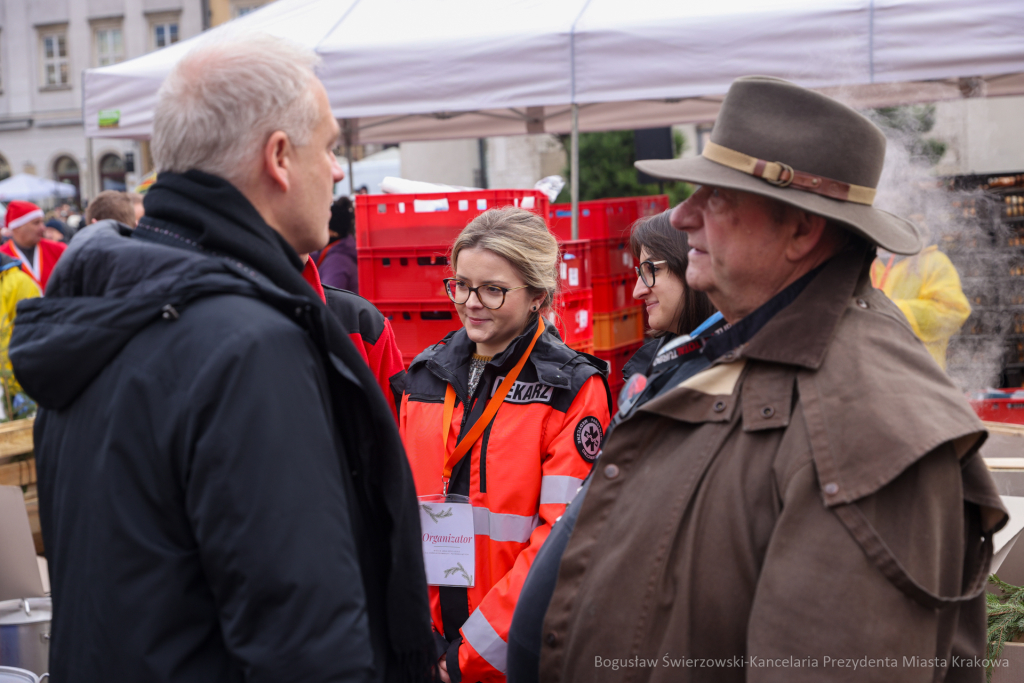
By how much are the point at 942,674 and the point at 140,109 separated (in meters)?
5.82

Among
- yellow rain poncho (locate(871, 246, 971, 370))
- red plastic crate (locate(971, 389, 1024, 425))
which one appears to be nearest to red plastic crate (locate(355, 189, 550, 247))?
yellow rain poncho (locate(871, 246, 971, 370))

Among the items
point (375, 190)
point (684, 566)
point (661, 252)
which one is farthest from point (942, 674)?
point (375, 190)

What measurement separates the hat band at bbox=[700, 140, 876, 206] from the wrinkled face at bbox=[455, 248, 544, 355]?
105cm

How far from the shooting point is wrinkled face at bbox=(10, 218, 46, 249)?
7.59 meters

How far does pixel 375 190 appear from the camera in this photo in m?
16.4

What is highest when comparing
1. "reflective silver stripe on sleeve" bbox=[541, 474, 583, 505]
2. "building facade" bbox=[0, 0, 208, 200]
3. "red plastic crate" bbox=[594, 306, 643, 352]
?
"building facade" bbox=[0, 0, 208, 200]

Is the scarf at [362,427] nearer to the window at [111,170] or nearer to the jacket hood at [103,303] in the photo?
the jacket hood at [103,303]

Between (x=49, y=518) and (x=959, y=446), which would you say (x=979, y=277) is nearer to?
(x=959, y=446)

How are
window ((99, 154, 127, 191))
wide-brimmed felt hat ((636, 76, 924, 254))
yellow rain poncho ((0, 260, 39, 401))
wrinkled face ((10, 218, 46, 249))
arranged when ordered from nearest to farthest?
wide-brimmed felt hat ((636, 76, 924, 254))
yellow rain poncho ((0, 260, 39, 401))
wrinkled face ((10, 218, 46, 249))
window ((99, 154, 127, 191))

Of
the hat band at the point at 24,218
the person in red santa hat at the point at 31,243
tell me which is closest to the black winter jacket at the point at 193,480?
the person in red santa hat at the point at 31,243

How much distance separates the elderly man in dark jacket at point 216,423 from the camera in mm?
1173

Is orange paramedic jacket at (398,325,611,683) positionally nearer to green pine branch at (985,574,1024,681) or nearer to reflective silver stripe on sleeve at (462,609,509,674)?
reflective silver stripe on sleeve at (462,609,509,674)

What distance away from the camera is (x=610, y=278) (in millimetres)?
5059

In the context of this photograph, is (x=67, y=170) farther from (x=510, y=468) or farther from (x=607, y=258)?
(x=510, y=468)
